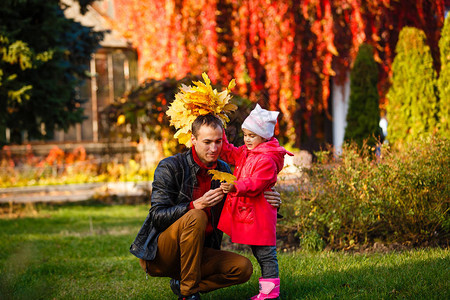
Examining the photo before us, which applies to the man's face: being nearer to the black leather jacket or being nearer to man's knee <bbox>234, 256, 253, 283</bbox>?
the black leather jacket

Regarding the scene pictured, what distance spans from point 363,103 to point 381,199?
14.0 feet

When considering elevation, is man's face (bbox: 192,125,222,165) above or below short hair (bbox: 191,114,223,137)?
below

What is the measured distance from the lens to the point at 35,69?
9625 millimetres

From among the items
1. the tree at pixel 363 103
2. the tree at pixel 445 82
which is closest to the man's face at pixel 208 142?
the tree at pixel 445 82

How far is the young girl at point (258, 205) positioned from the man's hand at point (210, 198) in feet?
0.22

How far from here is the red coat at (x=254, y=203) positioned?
3.51 metres

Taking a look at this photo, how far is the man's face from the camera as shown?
11.8 feet

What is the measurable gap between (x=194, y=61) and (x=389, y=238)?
Result: 7.83 metres

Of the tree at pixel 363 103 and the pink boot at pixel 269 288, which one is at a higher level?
the tree at pixel 363 103

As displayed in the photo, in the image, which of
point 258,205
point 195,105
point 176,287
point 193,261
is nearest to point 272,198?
point 258,205

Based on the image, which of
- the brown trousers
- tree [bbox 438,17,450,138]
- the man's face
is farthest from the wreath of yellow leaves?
tree [bbox 438,17,450,138]

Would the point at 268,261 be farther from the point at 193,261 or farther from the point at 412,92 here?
the point at 412,92

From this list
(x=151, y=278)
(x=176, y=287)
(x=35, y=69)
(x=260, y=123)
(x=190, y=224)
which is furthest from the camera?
(x=35, y=69)

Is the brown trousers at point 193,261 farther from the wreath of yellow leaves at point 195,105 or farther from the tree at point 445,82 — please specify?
the tree at point 445,82
